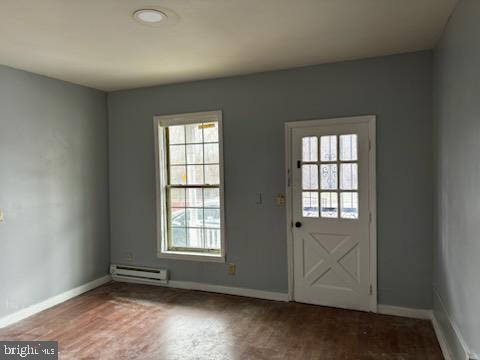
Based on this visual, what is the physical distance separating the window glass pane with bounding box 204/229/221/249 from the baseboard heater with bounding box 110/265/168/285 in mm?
690

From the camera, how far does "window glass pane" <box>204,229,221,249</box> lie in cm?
438

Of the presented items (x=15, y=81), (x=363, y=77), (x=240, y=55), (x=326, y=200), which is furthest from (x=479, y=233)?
(x=15, y=81)

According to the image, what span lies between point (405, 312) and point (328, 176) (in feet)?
5.10

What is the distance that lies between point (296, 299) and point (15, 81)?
381 centimetres

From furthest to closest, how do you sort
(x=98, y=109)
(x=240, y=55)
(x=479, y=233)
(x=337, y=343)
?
(x=98, y=109), (x=240, y=55), (x=337, y=343), (x=479, y=233)

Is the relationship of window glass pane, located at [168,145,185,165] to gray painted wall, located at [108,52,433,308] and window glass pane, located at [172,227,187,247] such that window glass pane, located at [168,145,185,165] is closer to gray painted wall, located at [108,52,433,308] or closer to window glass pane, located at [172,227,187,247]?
gray painted wall, located at [108,52,433,308]

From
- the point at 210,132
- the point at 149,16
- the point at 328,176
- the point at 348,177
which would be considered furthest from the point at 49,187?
the point at 348,177

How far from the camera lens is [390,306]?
3572mm

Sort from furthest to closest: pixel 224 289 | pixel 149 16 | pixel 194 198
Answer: pixel 194 198 < pixel 224 289 < pixel 149 16

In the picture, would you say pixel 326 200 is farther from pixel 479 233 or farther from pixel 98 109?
pixel 98 109

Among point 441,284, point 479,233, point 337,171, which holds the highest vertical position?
point 337,171

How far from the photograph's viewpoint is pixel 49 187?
4039 millimetres

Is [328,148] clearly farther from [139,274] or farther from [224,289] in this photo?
[139,274]

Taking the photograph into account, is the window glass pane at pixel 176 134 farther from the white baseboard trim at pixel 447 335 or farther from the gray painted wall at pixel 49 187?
the white baseboard trim at pixel 447 335
